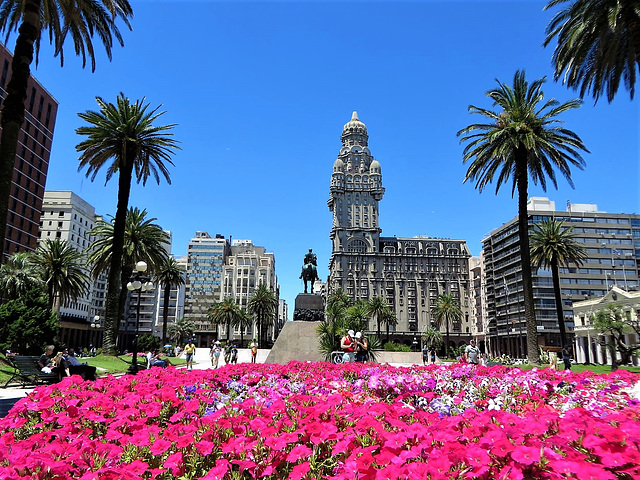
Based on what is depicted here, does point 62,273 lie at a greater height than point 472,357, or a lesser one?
greater

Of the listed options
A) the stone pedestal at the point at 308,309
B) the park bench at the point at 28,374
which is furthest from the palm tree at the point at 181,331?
the park bench at the point at 28,374

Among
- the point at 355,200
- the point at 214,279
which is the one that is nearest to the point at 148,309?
the point at 214,279

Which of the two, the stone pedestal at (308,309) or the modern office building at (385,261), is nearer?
the stone pedestal at (308,309)

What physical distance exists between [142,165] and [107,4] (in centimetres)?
1924

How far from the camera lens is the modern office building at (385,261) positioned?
14212cm

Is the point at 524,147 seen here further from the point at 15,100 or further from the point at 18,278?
the point at 18,278

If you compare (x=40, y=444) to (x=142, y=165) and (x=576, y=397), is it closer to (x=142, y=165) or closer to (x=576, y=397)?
(x=576, y=397)

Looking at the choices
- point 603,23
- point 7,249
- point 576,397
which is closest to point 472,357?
point 603,23

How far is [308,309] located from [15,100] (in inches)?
810

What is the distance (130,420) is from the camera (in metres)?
4.85

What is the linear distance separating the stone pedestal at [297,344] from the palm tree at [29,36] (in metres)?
16.3

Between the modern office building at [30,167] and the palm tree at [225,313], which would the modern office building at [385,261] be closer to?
the palm tree at [225,313]

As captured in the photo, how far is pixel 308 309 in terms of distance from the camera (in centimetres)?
3106

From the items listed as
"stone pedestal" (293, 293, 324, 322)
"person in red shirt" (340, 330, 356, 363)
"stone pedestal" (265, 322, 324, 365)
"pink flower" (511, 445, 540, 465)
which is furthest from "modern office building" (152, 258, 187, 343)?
"pink flower" (511, 445, 540, 465)
